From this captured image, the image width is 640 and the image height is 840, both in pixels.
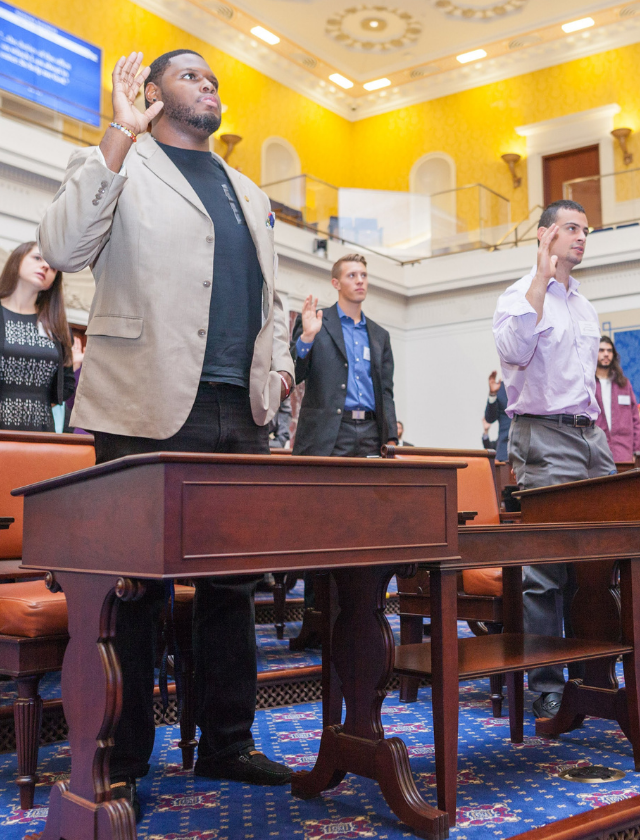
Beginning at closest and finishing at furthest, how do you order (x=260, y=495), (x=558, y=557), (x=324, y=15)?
(x=260, y=495)
(x=558, y=557)
(x=324, y=15)

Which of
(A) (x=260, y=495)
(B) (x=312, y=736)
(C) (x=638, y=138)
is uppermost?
(C) (x=638, y=138)

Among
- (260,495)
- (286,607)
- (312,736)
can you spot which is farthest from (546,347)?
(286,607)

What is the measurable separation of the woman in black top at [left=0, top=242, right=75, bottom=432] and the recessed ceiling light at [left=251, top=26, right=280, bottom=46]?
10183mm

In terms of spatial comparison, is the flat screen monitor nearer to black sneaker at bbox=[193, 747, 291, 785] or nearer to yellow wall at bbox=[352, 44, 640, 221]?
yellow wall at bbox=[352, 44, 640, 221]

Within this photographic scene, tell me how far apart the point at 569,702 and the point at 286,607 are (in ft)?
6.07

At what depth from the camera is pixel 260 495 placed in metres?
1.36

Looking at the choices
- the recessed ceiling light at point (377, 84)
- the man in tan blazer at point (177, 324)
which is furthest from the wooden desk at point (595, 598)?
the recessed ceiling light at point (377, 84)

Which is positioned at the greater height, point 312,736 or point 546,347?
point 546,347

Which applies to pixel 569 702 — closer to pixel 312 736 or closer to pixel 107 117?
pixel 312 736

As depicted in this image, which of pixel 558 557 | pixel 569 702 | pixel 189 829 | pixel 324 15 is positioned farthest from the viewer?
pixel 324 15

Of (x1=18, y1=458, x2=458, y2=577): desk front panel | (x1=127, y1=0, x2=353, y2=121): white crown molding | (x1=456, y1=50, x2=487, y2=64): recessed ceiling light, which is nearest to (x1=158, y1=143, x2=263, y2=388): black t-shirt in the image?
(x1=18, y1=458, x2=458, y2=577): desk front panel

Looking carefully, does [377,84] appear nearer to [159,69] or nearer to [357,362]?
[357,362]

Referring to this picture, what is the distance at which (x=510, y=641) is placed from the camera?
2.18 meters

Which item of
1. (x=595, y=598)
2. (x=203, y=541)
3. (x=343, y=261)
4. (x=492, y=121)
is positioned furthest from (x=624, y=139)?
(x=203, y=541)
